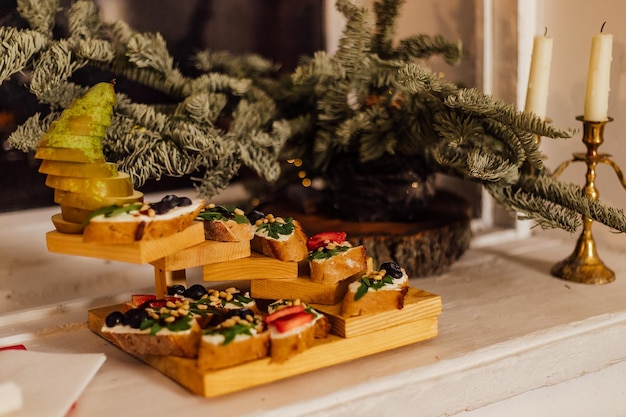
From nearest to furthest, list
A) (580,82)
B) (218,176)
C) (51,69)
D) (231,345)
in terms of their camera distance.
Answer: (231,345), (51,69), (218,176), (580,82)

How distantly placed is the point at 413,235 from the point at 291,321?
35cm

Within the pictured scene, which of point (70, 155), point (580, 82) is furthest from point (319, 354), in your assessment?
point (580, 82)

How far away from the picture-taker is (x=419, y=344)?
35.1 inches

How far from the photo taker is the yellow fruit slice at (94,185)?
2.71 ft

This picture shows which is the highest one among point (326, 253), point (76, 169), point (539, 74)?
point (539, 74)

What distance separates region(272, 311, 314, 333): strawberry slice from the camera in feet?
2.54

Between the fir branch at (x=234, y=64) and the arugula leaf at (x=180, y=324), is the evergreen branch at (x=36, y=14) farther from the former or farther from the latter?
the arugula leaf at (x=180, y=324)

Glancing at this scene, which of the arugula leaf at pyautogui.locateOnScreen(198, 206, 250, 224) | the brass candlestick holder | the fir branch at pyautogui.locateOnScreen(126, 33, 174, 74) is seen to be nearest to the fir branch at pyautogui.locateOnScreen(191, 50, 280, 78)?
the fir branch at pyautogui.locateOnScreen(126, 33, 174, 74)

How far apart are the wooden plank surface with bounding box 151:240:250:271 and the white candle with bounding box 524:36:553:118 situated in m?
0.47

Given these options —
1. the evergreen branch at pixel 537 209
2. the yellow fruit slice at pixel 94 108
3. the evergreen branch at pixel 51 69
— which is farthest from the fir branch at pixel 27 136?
the evergreen branch at pixel 537 209

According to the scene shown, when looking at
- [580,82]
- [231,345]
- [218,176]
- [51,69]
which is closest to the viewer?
[231,345]

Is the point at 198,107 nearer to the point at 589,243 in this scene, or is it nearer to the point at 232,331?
the point at 232,331

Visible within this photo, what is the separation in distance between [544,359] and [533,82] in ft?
1.32

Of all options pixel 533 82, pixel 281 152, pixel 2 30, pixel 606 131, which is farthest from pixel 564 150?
pixel 2 30
